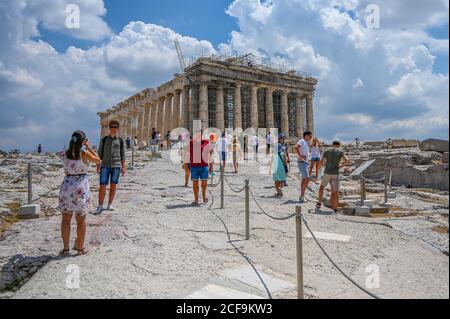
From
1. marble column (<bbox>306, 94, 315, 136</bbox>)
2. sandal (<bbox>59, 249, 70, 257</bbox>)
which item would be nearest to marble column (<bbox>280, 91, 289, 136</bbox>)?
marble column (<bbox>306, 94, 315, 136</bbox>)

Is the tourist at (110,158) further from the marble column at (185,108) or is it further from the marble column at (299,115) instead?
the marble column at (299,115)

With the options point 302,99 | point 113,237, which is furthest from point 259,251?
point 302,99

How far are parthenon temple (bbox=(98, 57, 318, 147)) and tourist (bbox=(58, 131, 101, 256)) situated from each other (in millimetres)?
31163

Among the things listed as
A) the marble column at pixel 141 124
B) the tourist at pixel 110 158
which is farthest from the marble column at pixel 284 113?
the tourist at pixel 110 158

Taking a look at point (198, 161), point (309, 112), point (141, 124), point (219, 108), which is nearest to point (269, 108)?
point (219, 108)

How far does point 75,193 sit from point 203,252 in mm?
2042

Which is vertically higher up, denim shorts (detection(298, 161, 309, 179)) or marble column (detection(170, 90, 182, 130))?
marble column (detection(170, 90, 182, 130))

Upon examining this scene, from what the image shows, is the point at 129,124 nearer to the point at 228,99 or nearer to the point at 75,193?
the point at 228,99

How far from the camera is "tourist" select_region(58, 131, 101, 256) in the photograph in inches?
214

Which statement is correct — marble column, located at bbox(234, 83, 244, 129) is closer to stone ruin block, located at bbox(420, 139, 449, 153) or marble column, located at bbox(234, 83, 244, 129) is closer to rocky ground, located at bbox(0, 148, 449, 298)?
stone ruin block, located at bbox(420, 139, 449, 153)

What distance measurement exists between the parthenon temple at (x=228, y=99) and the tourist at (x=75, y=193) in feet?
102

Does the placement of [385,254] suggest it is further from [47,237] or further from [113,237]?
[47,237]

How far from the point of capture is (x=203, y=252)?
5.67 metres
